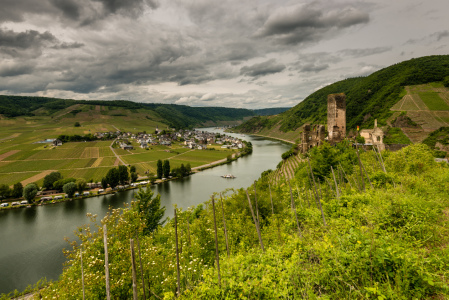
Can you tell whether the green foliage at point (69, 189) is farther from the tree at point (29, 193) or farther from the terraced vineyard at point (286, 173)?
the terraced vineyard at point (286, 173)

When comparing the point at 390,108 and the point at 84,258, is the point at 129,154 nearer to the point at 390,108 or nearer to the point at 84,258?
the point at 84,258

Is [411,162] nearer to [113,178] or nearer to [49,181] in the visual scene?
[113,178]

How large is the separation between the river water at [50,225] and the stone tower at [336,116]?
86.9 ft

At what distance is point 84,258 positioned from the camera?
11.2m

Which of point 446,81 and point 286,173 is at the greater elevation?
point 446,81

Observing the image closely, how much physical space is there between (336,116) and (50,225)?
57.0m

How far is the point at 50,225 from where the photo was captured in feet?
125

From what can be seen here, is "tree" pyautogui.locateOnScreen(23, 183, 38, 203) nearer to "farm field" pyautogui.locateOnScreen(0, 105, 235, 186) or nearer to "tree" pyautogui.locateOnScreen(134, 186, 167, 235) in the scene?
"farm field" pyautogui.locateOnScreen(0, 105, 235, 186)

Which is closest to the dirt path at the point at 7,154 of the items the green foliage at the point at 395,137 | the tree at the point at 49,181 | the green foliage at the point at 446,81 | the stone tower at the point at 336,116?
the tree at the point at 49,181

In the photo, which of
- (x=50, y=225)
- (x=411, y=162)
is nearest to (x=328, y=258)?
(x=411, y=162)

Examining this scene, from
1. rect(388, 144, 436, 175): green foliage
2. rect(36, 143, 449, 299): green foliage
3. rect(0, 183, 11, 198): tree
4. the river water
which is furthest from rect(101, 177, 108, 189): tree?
rect(388, 144, 436, 175): green foliage

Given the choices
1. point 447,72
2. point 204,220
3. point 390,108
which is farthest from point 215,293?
point 447,72

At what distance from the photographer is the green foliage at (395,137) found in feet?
189

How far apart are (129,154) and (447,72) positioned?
460ft
